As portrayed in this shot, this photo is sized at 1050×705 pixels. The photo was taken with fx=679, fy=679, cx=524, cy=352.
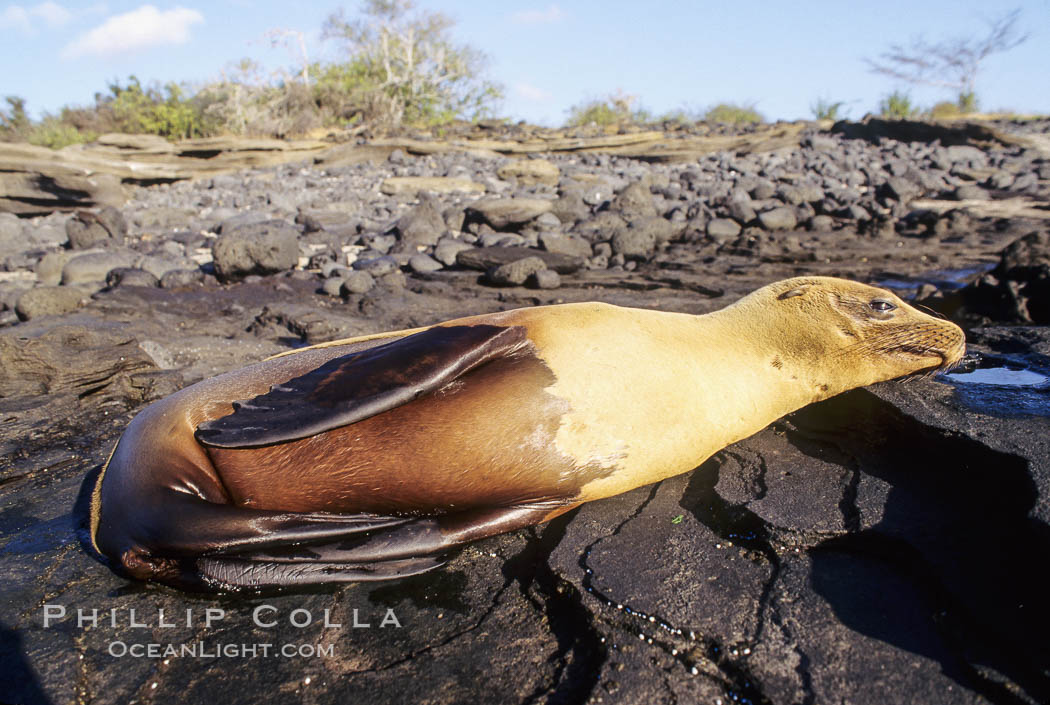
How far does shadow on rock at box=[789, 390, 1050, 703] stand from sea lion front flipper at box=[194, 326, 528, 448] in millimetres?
1386

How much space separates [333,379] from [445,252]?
630 cm

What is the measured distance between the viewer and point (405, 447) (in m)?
A: 2.44

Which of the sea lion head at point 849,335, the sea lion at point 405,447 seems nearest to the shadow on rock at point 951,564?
the sea lion head at point 849,335

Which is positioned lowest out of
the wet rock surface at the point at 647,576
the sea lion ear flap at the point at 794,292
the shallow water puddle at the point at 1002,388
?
the wet rock surface at the point at 647,576

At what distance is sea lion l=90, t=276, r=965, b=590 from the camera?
7.58ft

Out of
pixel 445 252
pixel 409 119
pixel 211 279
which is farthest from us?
pixel 409 119

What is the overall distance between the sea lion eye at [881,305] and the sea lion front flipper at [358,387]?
1.62 m

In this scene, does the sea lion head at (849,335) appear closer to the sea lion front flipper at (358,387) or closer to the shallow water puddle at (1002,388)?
the shallow water puddle at (1002,388)

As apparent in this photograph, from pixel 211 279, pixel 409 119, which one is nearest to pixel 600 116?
pixel 409 119

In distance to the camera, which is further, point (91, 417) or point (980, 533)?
point (91, 417)

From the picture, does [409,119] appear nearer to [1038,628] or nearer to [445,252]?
[445,252]

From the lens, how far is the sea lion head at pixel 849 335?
9.77 feet

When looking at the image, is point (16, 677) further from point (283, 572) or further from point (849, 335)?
point (849, 335)

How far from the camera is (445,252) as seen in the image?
28.3ft
